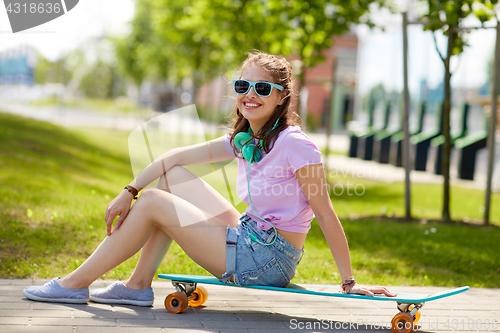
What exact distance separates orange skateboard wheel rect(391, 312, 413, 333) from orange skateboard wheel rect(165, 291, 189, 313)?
1.14 m

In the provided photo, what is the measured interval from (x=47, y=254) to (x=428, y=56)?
12.5 metres

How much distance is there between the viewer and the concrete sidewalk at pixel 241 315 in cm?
284

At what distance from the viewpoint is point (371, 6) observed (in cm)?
1122

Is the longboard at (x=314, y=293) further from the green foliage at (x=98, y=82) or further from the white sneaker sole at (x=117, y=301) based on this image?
the green foliage at (x=98, y=82)

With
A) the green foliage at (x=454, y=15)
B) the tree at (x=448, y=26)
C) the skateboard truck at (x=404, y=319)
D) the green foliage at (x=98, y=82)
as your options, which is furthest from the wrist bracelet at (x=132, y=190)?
the green foliage at (x=98, y=82)

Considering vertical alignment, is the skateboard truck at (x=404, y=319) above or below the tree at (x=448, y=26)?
below

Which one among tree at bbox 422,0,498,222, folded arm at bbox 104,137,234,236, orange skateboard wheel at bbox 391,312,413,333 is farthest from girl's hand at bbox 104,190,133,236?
tree at bbox 422,0,498,222

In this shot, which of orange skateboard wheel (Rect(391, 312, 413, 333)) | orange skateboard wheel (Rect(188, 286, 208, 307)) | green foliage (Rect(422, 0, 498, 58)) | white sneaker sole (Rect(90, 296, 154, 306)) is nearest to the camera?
orange skateboard wheel (Rect(391, 312, 413, 333))

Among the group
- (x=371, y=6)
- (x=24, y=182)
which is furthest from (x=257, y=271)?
(x=371, y=6)

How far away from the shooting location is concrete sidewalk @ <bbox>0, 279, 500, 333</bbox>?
9.33 ft

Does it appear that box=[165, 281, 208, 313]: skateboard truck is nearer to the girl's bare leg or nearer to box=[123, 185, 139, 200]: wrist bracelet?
the girl's bare leg

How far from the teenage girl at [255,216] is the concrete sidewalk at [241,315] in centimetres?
23

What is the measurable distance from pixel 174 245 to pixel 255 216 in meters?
1.95

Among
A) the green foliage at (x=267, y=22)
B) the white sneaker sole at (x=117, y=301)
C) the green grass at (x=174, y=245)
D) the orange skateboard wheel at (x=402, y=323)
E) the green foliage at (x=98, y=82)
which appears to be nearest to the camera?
the orange skateboard wheel at (x=402, y=323)
